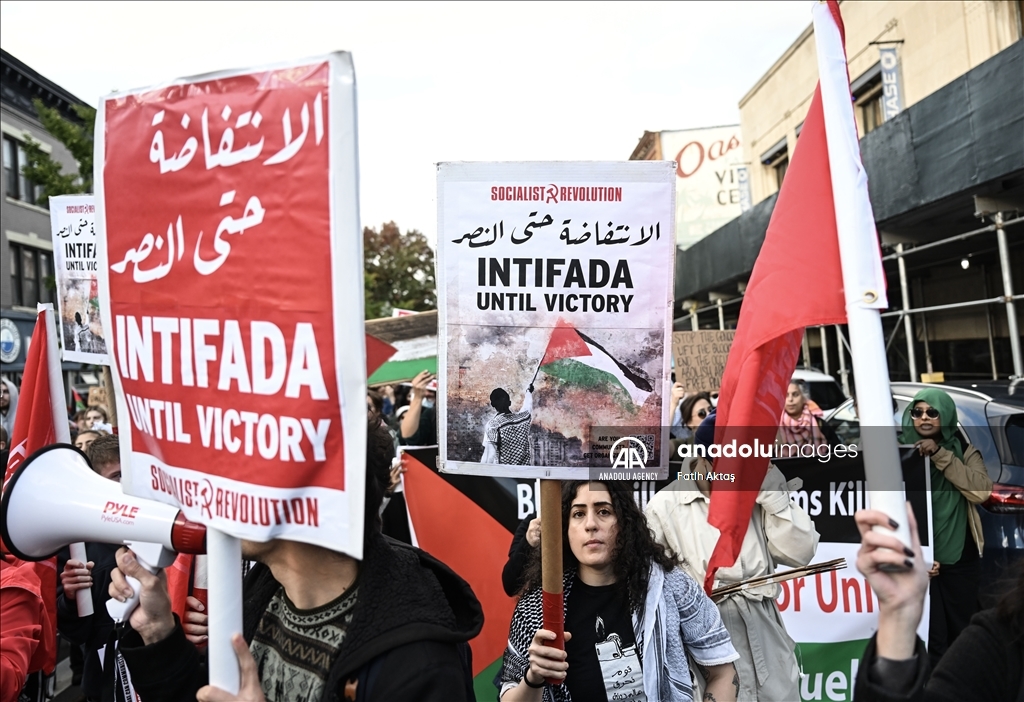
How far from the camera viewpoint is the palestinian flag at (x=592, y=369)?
2.84 m

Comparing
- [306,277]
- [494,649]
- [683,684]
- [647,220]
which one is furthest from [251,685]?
[494,649]

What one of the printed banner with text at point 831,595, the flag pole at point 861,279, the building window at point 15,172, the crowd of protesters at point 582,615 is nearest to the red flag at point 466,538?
the crowd of protesters at point 582,615

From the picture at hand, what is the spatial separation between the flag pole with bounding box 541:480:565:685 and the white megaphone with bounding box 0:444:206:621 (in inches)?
41.9

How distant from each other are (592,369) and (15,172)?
88.5 feet

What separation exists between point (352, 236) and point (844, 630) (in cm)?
401

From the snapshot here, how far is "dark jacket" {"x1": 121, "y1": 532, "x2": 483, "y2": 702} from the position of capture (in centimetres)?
178

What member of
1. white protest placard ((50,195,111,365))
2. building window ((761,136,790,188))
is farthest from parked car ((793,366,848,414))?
building window ((761,136,790,188))

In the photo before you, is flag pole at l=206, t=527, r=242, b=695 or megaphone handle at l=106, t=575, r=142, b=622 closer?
flag pole at l=206, t=527, r=242, b=695

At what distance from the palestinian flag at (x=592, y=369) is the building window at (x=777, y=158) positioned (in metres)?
20.6

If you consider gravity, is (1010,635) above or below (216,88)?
below

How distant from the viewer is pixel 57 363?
3.41 meters

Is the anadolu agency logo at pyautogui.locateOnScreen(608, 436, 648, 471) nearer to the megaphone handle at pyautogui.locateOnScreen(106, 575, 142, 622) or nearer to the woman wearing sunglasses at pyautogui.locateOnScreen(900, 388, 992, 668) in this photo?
the megaphone handle at pyautogui.locateOnScreen(106, 575, 142, 622)

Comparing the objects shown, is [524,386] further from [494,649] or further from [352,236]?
[494,649]

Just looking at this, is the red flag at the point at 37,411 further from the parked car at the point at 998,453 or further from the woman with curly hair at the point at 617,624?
the parked car at the point at 998,453
